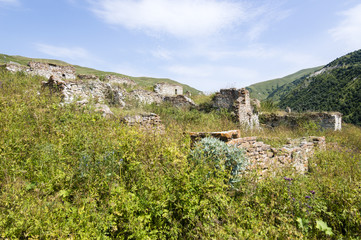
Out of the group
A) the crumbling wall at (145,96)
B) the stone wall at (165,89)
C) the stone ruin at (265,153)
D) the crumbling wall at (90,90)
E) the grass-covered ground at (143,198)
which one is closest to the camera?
the grass-covered ground at (143,198)

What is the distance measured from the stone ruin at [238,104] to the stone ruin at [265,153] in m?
5.40

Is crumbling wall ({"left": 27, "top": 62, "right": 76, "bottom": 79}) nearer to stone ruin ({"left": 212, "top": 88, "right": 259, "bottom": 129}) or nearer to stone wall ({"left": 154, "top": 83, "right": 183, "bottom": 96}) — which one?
stone wall ({"left": 154, "top": 83, "right": 183, "bottom": 96})

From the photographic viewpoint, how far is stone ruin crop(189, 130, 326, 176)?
4582mm

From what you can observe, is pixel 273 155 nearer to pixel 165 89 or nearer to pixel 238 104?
pixel 238 104

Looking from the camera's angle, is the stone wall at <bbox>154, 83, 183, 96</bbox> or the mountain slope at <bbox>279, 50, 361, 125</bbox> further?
the mountain slope at <bbox>279, 50, 361, 125</bbox>

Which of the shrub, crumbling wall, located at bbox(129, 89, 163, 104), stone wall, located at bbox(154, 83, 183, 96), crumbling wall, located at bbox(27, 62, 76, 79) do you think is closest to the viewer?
the shrub

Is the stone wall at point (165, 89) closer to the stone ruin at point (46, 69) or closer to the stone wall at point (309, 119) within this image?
the stone ruin at point (46, 69)

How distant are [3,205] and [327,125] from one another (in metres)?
18.1

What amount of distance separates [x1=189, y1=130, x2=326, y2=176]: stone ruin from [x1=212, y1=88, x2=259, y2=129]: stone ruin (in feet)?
17.7

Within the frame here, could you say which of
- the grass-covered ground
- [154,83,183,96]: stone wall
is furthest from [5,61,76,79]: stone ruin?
the grass-covered ground

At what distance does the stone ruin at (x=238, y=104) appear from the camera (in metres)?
12.2

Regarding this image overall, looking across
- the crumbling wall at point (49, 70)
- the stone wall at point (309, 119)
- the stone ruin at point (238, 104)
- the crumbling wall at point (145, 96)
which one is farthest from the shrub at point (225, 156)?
the crumbling wall at point (49, 70)

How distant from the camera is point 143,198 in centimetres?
272

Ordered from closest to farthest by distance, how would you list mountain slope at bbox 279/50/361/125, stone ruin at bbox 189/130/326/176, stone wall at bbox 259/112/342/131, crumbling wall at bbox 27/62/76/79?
1. stone ruin at bbox 189/130/326/176
2. crumbling wall at bbox 27/62/76/79
3. stone wall at bbox 259/112/342/131
4. mountain slope at bbox 279/50/361/125
